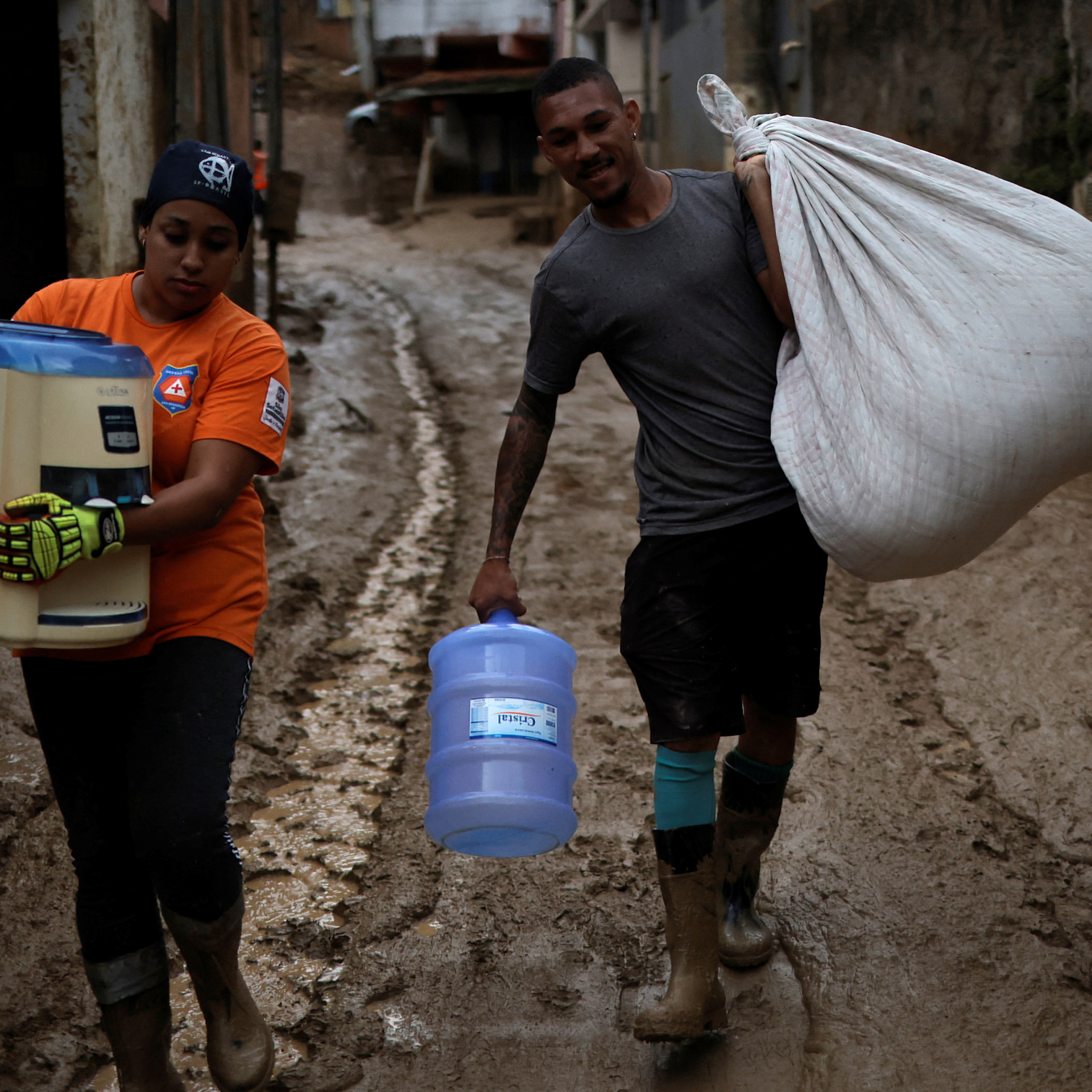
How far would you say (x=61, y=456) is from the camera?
1808 millimetres

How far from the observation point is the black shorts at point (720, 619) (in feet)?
7.84

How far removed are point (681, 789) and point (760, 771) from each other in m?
0.34

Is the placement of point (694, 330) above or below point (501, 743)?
above

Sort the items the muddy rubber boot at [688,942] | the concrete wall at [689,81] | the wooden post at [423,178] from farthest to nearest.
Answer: the wooden post at [423,178] < the concrete wall at [689,81] < the muddy rubber boot at [688,942]

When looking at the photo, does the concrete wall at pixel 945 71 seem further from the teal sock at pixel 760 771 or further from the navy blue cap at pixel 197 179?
the navy blue cap at pixel 197 179

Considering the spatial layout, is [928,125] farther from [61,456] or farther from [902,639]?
[61,456]

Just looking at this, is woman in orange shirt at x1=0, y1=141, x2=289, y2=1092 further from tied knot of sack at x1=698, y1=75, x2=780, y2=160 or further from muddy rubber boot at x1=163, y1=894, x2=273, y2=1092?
tied knot of sack at x1=698, y1=75, x2=780, y2=160

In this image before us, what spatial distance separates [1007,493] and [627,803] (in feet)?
5.57

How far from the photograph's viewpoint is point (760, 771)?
2.67 meters

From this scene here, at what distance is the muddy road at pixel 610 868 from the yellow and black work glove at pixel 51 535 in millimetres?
1206

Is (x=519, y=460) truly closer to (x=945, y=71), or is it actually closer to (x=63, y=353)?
(x=63, y=353)

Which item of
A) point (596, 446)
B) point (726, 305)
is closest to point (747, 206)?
point (726, 305)

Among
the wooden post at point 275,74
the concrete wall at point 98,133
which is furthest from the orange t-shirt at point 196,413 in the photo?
the wooden post at point 275,74

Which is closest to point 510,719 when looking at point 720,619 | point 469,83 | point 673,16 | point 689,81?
point 720,619
